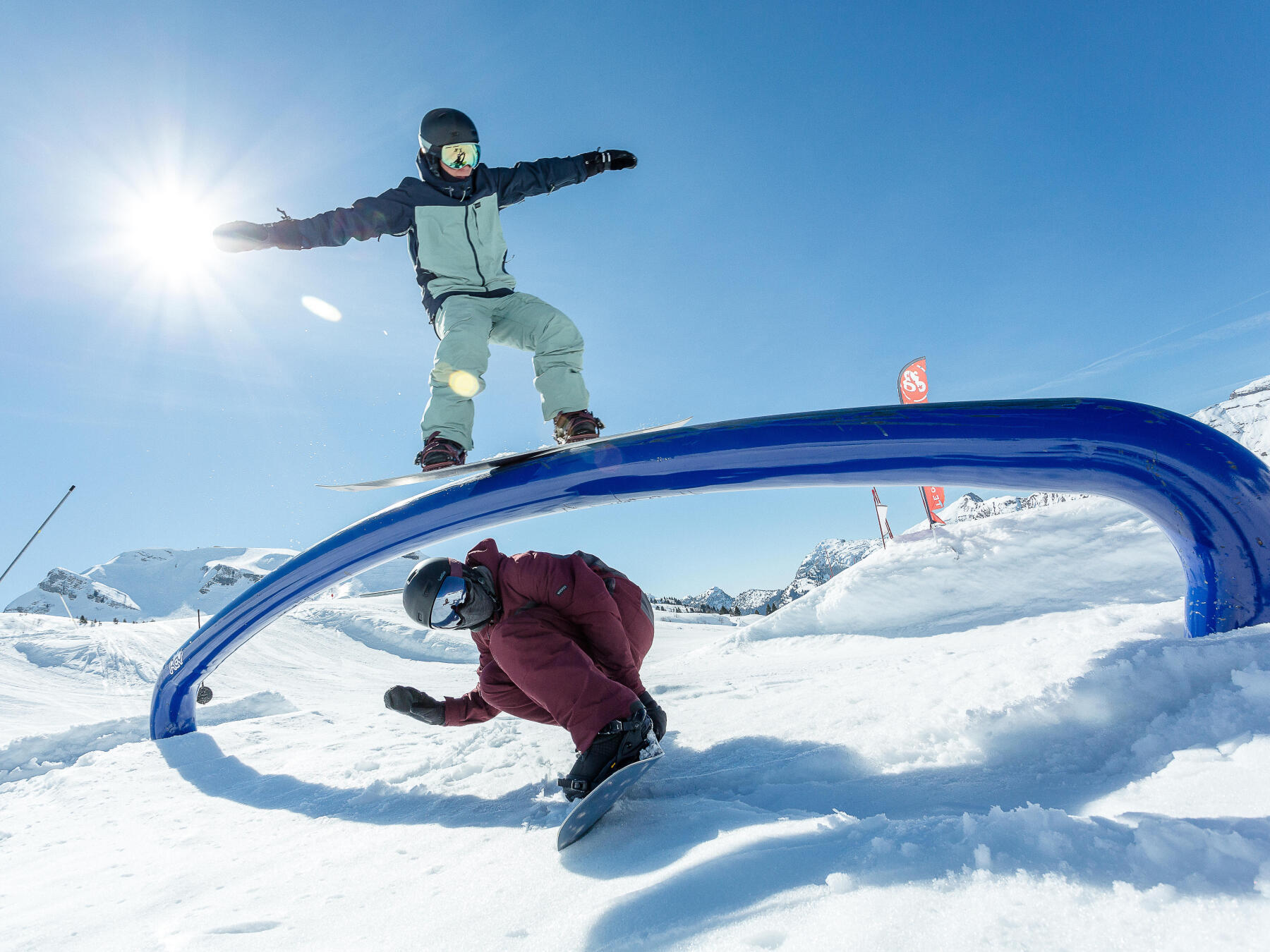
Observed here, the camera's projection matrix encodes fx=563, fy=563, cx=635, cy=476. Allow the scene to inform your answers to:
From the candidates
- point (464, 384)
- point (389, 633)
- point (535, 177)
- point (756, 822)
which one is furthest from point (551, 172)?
point (389, 633)

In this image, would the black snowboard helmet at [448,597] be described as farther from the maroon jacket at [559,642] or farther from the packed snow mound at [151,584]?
the packed snow mound at [151,584]

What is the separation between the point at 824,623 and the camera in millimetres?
6191

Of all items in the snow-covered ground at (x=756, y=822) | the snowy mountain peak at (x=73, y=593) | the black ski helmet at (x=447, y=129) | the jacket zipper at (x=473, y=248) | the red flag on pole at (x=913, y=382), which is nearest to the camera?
the snow-covered ground at (x=756, y=822)

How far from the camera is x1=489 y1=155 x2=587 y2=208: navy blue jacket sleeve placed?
288 centimetres

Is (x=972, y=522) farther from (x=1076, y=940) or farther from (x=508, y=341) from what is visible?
(x=1076, y=940)

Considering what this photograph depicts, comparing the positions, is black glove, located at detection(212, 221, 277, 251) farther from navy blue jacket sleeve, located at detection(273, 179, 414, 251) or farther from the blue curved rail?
the blue curved rail

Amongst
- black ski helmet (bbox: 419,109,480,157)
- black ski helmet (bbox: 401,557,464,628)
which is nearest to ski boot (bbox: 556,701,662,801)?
black ski helmet (bbox: 401,557,464,628)

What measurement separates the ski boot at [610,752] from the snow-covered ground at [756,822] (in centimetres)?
13

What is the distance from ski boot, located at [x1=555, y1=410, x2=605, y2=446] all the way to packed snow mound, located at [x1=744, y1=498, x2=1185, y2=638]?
3.94m

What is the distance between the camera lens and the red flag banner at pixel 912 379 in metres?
11.0

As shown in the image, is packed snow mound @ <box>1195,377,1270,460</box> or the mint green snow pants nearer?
the mint green snow pants

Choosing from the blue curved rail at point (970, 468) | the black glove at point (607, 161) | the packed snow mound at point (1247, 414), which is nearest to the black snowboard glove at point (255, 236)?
the blue curved rail at point (970, 468)

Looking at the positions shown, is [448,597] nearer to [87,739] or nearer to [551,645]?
A: [551,645]

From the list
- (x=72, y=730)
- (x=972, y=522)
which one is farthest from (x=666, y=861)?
(x=972, y=522)
